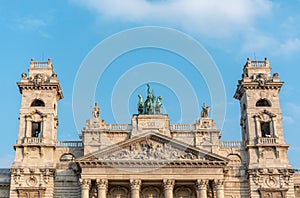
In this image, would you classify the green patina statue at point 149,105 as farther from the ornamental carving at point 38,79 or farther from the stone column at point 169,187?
the ornamental carving at point 38,79

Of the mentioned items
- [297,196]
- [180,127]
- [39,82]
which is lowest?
[297,196]

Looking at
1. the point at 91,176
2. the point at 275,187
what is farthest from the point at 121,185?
the point at 275,187

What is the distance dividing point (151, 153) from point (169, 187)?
3520mm

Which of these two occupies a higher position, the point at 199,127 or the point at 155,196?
the point at 199,127

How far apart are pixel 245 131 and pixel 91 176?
16381 millimetres

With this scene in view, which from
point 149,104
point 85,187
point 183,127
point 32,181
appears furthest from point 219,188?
point 32,181

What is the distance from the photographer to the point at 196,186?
45656 millimetres

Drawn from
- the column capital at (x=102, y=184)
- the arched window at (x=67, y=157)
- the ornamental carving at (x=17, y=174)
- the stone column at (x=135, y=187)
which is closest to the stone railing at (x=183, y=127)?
the stone column at (x=135, y=187)

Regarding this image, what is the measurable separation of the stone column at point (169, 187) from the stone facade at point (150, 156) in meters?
0.09

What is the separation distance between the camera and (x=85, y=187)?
147ft

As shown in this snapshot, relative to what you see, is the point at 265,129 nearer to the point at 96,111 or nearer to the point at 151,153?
the point at 151,153

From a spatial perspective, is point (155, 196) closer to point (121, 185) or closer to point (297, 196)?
point (121, 185)

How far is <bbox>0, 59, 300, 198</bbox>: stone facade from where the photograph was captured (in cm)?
4534

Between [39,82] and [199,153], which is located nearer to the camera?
[199,153]
